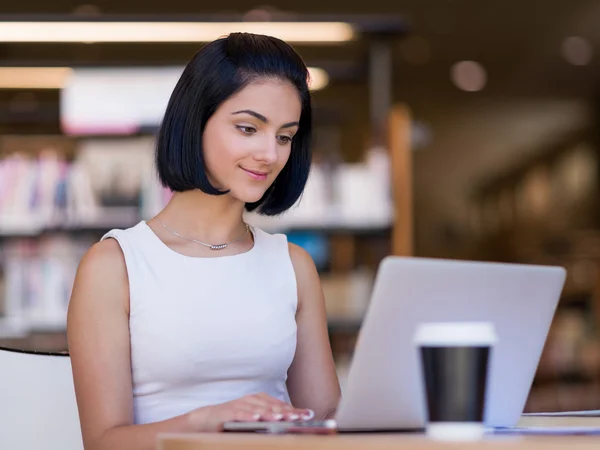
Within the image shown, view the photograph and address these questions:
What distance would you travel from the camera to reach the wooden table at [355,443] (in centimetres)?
79

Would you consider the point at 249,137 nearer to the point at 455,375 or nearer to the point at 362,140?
the point at 455,375

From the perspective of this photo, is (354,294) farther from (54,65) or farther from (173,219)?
(173,219)

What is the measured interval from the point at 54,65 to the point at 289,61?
2.85 meters

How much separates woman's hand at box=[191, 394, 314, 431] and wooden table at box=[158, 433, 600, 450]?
0.56ft

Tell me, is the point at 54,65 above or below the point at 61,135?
above

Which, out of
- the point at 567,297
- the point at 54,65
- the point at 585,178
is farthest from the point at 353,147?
the point at 54,65

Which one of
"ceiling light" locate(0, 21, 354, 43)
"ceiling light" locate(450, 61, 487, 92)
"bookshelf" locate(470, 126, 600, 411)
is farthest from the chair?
"ceiling light" locate(450, 61, 487, 92)

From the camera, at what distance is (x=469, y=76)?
1003 cm

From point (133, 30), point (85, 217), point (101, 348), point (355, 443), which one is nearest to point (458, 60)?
point (133, 30)

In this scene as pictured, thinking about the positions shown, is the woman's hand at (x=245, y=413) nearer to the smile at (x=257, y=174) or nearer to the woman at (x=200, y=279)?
the woman at (x=200, y=279)

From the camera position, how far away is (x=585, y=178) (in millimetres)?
10438

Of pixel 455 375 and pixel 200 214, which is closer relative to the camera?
pixel 455 375

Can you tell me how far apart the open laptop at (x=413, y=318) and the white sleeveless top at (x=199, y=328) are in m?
0.35

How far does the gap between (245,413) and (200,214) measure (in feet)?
1.67
